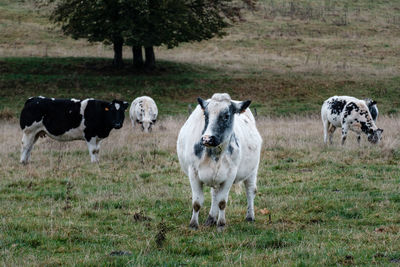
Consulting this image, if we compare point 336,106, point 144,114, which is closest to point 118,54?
point 144,114

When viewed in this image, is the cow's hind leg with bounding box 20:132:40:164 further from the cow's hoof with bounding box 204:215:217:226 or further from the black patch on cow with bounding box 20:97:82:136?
the cow's hoof with bounding box 204:215:217:226

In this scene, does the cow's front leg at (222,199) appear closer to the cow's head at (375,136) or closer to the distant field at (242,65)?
the cow's head at (375,136)

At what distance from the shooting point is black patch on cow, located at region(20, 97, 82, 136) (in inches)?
603

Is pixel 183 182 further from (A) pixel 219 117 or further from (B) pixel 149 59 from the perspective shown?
(B) pixel 149 59

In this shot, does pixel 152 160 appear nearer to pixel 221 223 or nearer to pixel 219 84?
pixel 221 223

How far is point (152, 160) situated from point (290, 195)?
5.06 metres

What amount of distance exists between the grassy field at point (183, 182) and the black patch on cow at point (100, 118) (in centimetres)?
77

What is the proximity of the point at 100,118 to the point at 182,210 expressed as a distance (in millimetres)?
7318

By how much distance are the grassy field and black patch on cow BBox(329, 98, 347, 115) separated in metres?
1.14

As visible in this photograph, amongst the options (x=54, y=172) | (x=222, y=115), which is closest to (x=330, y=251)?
(x=222, y=115)

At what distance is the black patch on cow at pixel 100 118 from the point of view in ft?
51.7

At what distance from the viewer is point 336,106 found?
18.7m

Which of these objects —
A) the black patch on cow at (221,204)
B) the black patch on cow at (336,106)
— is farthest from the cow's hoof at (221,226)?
the black patch on cow at (336,106)

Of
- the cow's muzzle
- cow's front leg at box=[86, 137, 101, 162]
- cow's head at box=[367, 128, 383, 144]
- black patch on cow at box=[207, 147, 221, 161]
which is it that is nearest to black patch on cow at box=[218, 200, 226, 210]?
black patch on cow at box=[207, 147, 221, 161]
